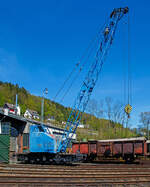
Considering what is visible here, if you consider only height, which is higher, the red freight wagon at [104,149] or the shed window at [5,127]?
the shed window at [5,127]

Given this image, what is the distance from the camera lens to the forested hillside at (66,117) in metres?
66.6

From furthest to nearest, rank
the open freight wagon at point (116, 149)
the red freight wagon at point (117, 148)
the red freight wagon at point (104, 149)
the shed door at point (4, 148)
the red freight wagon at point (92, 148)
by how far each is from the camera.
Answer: the red freight wagon at point (92, 148) < the red freight wagon at point (104, 149) < the red freight wagon at point (117, 148) < the open freight wagon at point (116, 149) < the shed door at point (4, 148)

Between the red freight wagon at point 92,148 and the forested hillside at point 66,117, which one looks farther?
the forested hillside at point 66,117

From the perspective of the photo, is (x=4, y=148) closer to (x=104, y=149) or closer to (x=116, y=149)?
(x=104, y=149)

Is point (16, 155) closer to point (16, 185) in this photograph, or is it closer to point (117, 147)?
point (117, 147)

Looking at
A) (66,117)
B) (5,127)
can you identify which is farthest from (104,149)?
(66,117)

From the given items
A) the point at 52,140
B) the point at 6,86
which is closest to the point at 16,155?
the point at 52,140

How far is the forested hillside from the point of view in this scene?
66.6 m

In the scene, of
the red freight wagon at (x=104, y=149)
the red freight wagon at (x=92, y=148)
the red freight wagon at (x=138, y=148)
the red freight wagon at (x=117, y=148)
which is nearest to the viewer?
the red freight wagon at (x=138, y=148)

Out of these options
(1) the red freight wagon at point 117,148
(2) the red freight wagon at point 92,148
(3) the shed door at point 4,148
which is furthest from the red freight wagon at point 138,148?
(3) the shed door at point 4,148

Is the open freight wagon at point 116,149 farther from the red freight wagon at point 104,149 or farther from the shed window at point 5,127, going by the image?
the shed window at point 5,127

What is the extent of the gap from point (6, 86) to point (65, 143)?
4635 inches

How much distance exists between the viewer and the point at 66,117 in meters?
111

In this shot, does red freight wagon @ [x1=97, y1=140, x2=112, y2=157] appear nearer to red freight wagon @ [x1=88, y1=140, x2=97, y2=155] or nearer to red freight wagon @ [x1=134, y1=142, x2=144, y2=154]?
red freight wagon @ [x1=88, y1=140, x2=97, y2=155]
